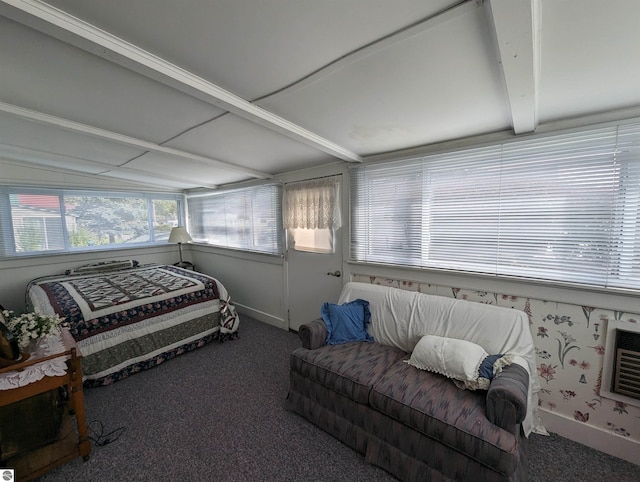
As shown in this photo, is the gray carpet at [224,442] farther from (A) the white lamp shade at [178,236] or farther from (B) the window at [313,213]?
(A) the white lamp shade at [178,236]

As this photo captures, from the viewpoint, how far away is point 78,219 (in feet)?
13.2

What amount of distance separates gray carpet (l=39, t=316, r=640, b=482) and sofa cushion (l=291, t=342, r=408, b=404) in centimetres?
40

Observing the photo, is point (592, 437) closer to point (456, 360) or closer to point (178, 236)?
point (456, 360)

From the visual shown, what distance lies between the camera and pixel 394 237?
8.35 ft

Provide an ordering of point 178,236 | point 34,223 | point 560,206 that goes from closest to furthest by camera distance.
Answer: point 560,206 → point 34,223 → point 178,236

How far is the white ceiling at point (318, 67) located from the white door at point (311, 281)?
1406 mm

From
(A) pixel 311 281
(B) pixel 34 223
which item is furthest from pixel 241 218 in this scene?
(B) pixel 34 223

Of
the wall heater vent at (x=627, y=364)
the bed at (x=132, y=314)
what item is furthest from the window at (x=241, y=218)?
the wall heater vent at (x=627, y=364)

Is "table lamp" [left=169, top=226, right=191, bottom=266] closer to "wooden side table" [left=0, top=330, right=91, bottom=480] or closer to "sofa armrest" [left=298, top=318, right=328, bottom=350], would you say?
"wooden side table" [left=0, top=330, right=91, bottom=480]

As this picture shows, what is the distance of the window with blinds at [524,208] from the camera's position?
1602 mm

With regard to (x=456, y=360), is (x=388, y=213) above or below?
above

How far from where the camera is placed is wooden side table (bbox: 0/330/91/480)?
1.44m

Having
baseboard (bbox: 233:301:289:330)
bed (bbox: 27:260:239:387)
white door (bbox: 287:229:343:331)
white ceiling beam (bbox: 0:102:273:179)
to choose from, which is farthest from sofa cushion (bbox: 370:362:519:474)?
white ceiling beam (bbox: 0:102:273:179)

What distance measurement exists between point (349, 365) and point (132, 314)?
229 centimetres
